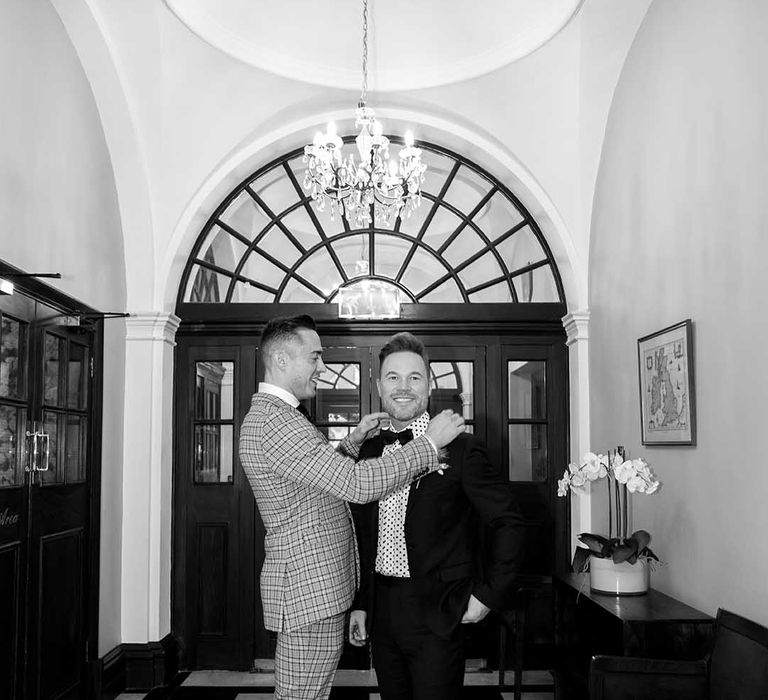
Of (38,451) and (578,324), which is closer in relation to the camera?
(38,451)

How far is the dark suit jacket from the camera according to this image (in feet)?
8.84

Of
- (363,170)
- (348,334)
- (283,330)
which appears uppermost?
(363,170)

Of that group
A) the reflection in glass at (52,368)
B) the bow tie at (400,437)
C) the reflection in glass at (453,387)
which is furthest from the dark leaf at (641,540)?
the reflection in glass at (52,368)

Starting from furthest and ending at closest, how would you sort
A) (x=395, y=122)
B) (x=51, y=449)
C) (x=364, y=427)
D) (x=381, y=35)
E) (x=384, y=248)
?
1. (x=384, y=248)
2. (x=395, y=122)
3. (x=381, y=35)
4. (x=51, y=449)
5. (x=364, y=427)

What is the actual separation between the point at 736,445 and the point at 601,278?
2061mm

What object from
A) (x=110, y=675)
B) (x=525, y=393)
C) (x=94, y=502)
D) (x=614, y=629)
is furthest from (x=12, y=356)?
(x=525, y=393)

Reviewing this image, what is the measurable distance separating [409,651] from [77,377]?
8.93 feet

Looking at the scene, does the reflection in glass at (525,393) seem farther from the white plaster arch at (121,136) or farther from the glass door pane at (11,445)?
the glass door pane at (11,445)

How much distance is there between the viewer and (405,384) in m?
2.88

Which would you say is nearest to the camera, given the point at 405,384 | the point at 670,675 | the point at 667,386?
the point at 405,384

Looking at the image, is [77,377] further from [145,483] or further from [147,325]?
[145,483]

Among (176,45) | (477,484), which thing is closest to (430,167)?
(176,45)

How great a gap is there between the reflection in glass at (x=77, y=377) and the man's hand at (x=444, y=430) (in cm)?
260

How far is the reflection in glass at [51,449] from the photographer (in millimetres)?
4246
